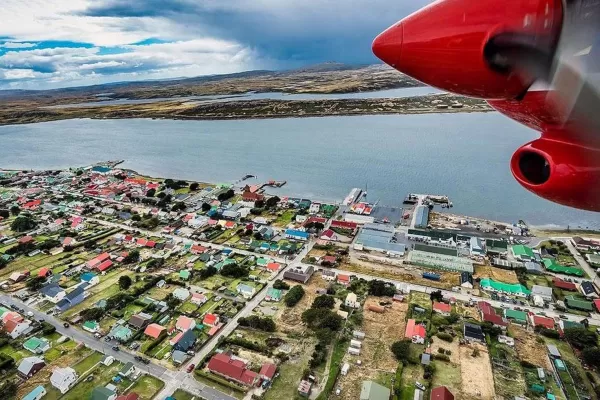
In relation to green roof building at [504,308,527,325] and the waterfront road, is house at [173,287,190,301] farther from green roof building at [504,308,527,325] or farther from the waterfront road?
green roof building at [504,308,527,325]

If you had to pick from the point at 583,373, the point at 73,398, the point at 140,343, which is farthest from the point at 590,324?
the point at 73,398

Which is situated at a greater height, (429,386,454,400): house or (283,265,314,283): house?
(283,265,314,283): house

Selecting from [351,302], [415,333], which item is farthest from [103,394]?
[415,333]

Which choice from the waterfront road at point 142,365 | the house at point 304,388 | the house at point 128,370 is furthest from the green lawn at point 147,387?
the house at point 304,388

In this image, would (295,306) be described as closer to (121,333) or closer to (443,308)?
(443,308)

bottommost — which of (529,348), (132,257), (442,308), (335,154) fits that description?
(529,348)

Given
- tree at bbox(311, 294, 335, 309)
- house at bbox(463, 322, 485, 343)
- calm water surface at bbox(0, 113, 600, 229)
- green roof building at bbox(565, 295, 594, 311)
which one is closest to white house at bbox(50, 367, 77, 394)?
tree at bbox(311, 294, 335, 309)
